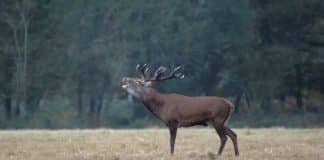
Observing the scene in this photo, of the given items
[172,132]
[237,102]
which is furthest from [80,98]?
[172,132]

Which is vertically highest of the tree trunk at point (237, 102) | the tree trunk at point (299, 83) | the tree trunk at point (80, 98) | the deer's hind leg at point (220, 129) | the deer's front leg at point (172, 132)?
the deer's hind leg at point (220, 129)

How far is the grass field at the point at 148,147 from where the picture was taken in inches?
615

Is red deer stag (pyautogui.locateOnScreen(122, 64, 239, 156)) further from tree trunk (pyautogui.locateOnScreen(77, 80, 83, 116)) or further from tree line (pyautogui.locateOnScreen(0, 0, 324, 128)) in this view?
tree trunk (pyautogui.locateOnScreen(77, 80, 83, 116))

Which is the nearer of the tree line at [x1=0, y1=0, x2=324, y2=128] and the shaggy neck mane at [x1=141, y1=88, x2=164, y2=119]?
the shaggy neck mane at [x1=141, y1=88, x2=164, y2=119]

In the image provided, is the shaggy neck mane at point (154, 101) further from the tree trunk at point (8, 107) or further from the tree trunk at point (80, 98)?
the tree trunk at point (80, 98)

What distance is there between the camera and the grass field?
15633mm

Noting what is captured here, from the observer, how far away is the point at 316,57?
45562 mm

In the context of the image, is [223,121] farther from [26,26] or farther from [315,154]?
[26,26]

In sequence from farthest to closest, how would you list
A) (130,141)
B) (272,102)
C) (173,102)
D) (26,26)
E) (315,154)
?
(272,102) → (26,26) → (130,141) → (173,102) → (315,154)

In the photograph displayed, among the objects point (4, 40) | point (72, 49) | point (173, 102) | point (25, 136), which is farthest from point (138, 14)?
point (173, 102)

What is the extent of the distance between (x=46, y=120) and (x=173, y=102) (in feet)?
99.6

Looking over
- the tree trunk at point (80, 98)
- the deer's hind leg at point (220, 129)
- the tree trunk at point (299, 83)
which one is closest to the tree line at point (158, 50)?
the tree trunk at point (299, 83)

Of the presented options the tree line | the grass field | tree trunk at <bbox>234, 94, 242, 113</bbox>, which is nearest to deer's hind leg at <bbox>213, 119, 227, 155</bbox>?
the grass field

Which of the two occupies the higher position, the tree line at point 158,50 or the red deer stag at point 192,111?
the red deer stag at point 192,111
